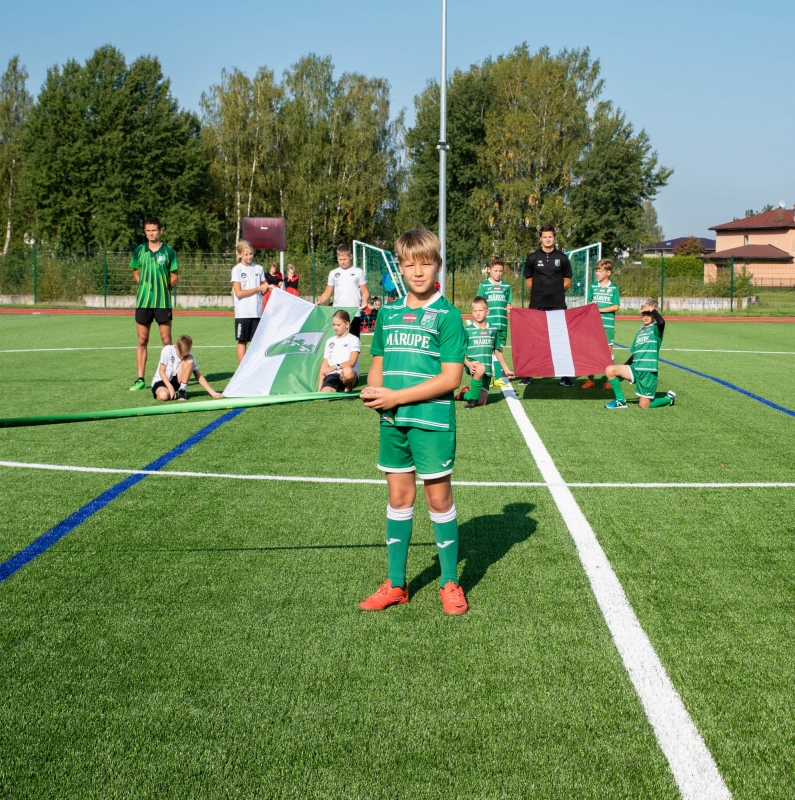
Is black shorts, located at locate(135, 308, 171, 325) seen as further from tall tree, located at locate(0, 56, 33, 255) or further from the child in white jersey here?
tall tree, located at locate(0, 56, 33, 255)

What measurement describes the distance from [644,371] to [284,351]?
4.22m

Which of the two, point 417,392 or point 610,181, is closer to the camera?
point 417,392

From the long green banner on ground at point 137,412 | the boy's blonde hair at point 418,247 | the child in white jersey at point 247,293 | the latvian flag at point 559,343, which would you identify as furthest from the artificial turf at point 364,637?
the child in white jersey at point 247,293

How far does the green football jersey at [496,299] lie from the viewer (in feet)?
36.6

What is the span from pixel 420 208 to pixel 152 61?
2020 centimetres

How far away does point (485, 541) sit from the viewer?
14.9 feet

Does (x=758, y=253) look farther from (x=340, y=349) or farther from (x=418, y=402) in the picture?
(x=418, y=402)

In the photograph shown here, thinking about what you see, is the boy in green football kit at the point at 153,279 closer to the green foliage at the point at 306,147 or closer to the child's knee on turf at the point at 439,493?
the child's knee on turf at the point at 439,493

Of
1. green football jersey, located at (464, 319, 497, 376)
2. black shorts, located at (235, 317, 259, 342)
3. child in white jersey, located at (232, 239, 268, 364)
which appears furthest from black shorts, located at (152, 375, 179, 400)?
green football jersey, located at (464, 319, 497, 376)

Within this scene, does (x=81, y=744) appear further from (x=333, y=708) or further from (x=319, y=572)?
(x=319, y=572)

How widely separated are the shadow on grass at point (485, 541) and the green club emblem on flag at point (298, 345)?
5.20 m

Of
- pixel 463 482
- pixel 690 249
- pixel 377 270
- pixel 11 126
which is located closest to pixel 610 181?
pixel 377 270

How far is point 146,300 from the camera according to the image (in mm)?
10203

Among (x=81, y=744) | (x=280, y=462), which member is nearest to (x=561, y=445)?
(x=280, y=462)
